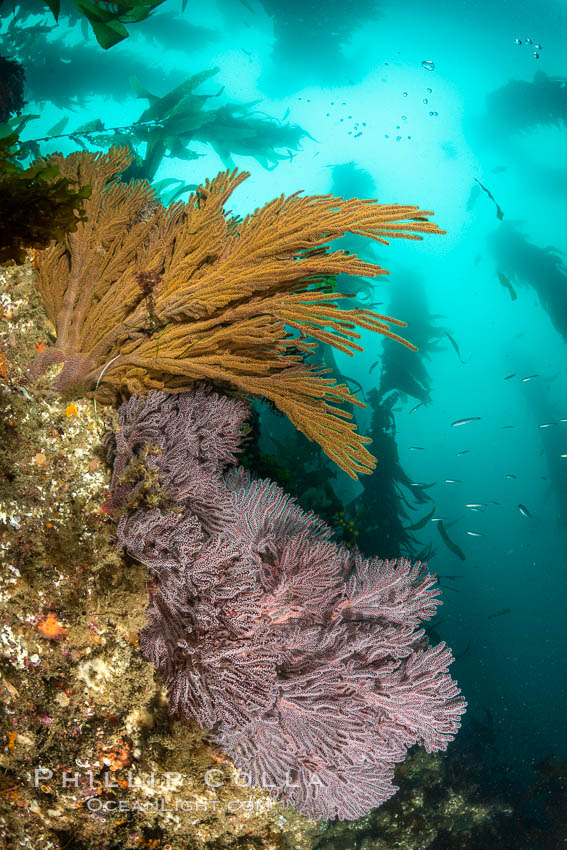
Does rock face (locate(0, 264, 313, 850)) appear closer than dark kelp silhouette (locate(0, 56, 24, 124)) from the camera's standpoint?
Yes

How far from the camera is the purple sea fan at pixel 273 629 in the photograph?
229 cm

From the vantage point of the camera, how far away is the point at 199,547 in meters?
2.26

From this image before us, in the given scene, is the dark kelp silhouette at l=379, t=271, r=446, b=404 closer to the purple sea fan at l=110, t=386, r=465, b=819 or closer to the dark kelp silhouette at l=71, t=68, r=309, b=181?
the dark kelp silhouette at l=71, t=68, r=309, b=181

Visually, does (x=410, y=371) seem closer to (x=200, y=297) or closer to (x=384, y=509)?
(x=384, y=509)

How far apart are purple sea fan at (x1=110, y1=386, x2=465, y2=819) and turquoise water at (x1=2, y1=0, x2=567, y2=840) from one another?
5.71m

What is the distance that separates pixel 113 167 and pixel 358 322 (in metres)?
1.90

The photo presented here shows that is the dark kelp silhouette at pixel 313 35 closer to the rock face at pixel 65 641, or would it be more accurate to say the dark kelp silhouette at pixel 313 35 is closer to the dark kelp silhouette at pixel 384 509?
the dark kelp silhouette at pixel 384 509

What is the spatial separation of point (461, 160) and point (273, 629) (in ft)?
122

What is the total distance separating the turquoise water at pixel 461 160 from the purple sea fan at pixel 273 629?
571 centimetres

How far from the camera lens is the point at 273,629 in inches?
99.8

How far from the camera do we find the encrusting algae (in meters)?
2.50

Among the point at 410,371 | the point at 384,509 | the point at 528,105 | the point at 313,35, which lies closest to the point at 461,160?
the point at 528,105

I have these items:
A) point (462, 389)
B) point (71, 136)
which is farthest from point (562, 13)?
point (462, 389)

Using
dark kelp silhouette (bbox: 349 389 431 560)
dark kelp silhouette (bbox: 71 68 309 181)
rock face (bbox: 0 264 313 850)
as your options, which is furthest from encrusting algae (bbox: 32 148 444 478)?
dark kelp silhouette (bbox: 349 389 431 560)
